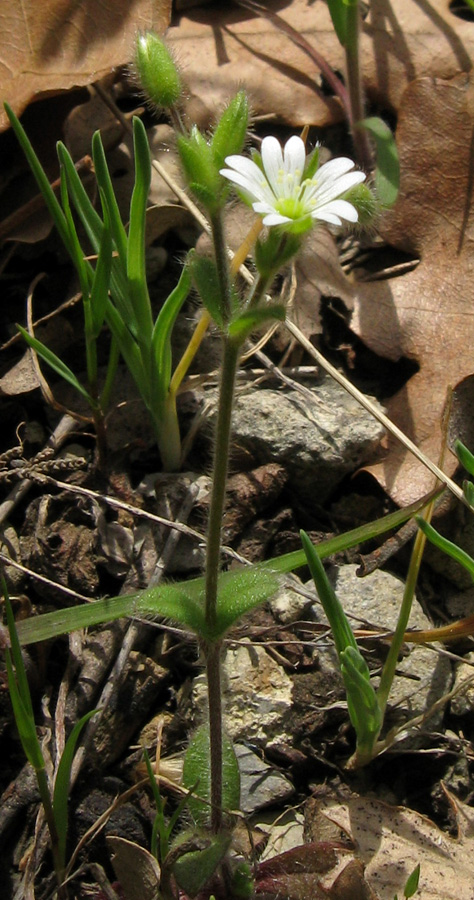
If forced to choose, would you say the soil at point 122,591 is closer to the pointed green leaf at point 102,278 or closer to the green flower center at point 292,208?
the pointed green leaf at point 102,278

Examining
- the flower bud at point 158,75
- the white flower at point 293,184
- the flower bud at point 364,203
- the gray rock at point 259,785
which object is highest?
the flower bud at point 158,75

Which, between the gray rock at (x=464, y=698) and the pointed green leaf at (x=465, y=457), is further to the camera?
the gray rock at (x=464, y=698)

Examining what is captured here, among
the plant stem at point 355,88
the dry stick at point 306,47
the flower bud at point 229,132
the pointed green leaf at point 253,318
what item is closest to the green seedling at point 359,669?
the pointed green leaf at point 253,318

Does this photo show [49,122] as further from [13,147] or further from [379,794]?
[379,794]

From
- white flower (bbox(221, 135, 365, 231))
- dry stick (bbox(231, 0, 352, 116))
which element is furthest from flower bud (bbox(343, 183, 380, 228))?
dry stick (bbox(231, 0, 352, 116))

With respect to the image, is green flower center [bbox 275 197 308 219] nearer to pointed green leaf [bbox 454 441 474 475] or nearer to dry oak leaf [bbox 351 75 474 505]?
pointed green leaf [bbox 454 441 474 475]

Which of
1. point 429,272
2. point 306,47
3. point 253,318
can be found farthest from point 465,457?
point 306,47

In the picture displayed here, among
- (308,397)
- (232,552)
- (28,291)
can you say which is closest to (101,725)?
(232,552)
